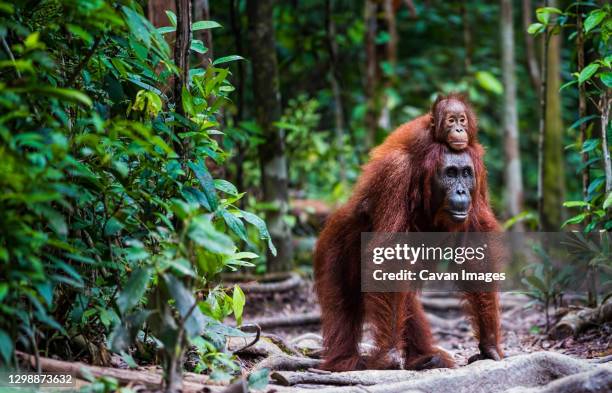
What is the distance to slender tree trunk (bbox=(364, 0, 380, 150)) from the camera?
9688mm

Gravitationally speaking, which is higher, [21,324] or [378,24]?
[378,24]

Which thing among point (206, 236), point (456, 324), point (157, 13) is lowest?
point (456, 324)

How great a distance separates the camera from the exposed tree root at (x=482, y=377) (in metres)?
3.61

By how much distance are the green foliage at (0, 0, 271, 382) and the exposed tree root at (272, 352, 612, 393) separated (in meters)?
0.48

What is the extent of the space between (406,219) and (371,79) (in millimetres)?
5422

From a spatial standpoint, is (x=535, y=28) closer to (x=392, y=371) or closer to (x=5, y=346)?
(x=392, y=371)

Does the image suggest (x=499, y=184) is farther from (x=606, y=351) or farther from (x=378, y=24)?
(x=606, y=351)

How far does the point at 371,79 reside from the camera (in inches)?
382

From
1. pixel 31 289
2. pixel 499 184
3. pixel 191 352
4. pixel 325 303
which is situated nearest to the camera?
pixel 31 289

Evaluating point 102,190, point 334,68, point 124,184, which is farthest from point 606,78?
point 334,68

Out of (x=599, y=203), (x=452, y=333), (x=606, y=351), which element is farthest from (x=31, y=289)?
(x=452, y=333)

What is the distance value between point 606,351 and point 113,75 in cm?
342

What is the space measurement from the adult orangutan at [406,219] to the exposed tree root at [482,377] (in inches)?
26.5

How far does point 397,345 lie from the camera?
4.56m
